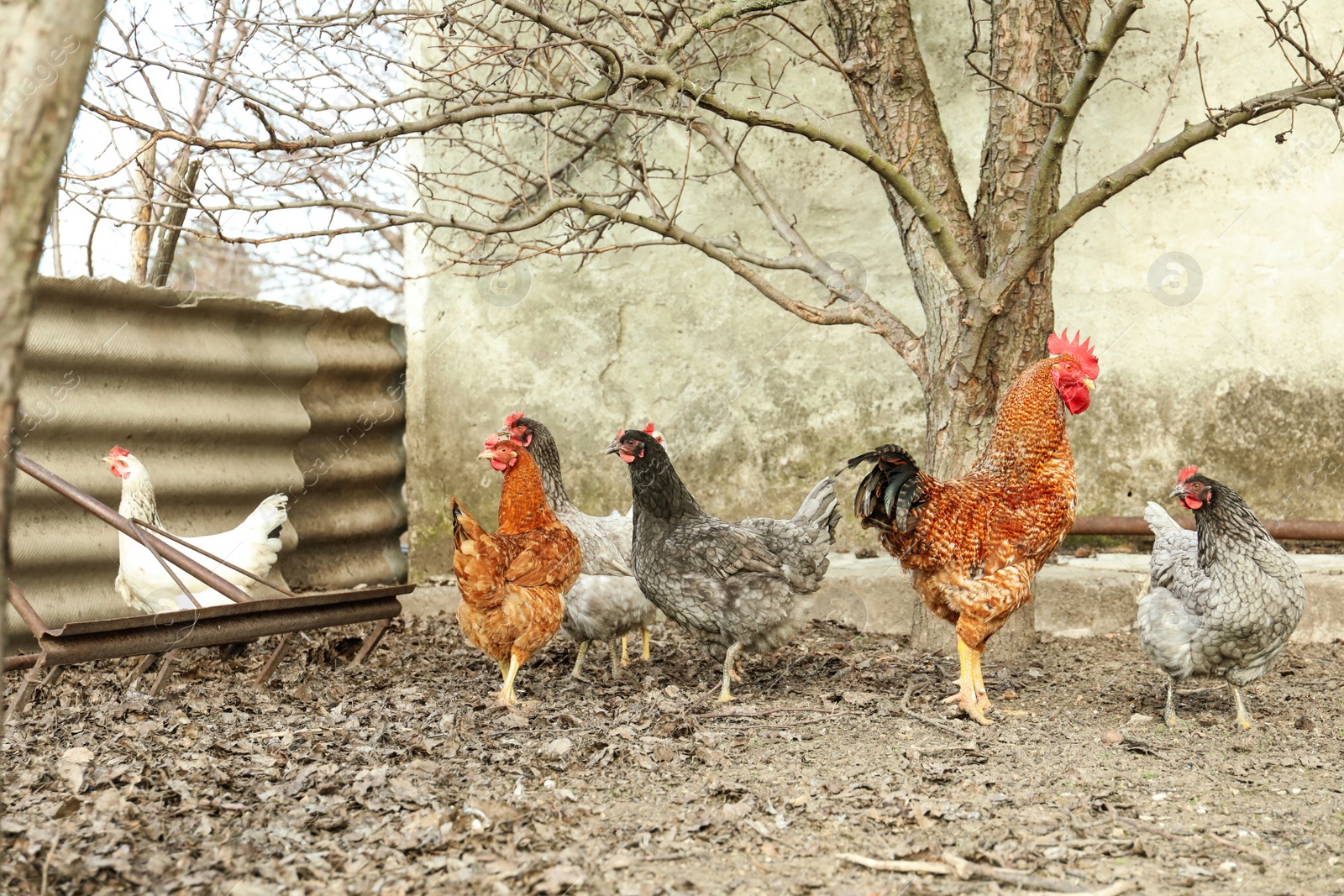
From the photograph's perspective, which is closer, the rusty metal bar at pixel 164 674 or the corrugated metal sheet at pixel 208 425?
the rusty metal bar at pixel 164 674

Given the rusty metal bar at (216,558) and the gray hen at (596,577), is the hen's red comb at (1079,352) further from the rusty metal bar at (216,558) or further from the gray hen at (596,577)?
the rusty metal bar at (216,558)

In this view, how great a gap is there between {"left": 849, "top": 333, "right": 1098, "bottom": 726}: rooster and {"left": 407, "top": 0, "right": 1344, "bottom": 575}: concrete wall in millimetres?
1934

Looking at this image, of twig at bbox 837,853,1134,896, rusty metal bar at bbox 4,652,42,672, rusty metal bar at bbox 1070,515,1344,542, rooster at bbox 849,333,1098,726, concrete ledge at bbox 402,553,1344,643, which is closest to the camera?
twig at bbox 837,853,1134,896

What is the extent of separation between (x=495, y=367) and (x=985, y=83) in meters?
3.20

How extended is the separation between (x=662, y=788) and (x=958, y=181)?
2957 millimetres

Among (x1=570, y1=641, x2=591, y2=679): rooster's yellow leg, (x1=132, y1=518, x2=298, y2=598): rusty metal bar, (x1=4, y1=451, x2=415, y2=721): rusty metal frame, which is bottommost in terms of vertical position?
(x1=570, y1=641, x2=591, y2=679): rooster's yellow leg

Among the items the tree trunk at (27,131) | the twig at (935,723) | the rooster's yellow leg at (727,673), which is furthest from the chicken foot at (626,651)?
the tree trunk at (27,131)

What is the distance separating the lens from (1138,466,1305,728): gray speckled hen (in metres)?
3.68

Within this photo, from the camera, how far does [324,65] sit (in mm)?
4277

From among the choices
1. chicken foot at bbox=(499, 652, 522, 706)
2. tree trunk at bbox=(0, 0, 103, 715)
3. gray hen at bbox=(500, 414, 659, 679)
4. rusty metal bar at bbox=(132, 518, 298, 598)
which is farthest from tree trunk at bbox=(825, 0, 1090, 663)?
tree trunk at bbox=(0, 0, 103, 715)

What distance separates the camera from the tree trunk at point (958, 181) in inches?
178

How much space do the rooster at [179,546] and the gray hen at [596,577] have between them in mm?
1199

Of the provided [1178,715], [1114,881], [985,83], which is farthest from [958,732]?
[985,83]

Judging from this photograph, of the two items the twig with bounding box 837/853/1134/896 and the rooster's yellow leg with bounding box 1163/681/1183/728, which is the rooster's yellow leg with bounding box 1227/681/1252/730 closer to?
the rooster's yellow leg with bounding box 1163/681/1183/728
